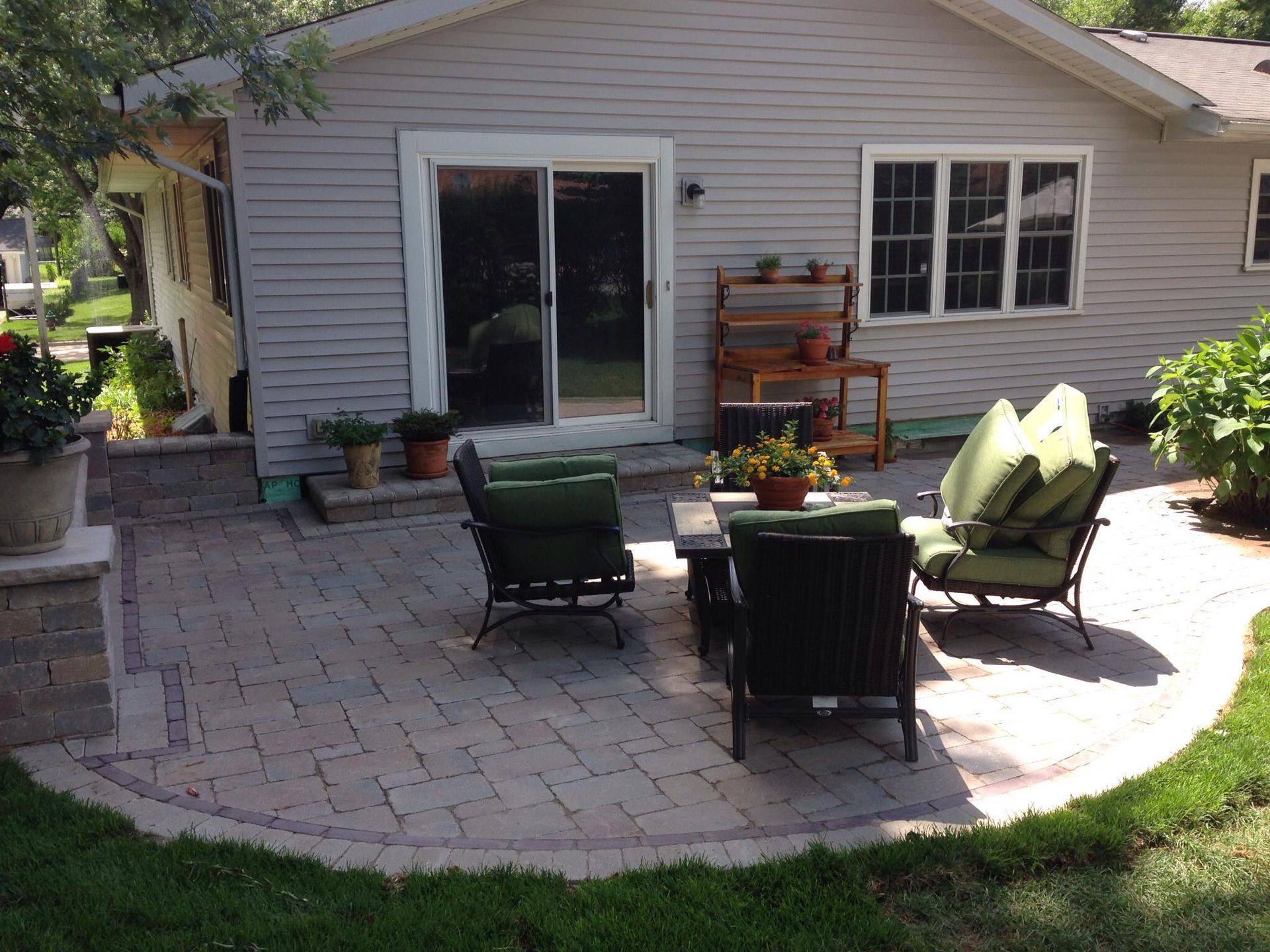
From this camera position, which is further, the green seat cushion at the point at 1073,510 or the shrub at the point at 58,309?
the shrub at the point at 58,309

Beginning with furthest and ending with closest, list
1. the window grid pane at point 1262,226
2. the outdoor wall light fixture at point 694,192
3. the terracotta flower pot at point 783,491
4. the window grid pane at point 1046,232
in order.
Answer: the window grid pane at point 1262,226
the window grid pane at point 1046,232
the outdoor wall light fixture at point 694,192
the terracotta flower pot at point 783,491

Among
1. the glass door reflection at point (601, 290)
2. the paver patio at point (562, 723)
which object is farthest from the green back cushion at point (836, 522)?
the glass door reflection at point (601, 290)

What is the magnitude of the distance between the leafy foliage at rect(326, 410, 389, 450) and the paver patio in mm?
1164

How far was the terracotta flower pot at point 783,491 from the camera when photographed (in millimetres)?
5027

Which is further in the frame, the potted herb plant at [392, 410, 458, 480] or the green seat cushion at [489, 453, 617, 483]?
the potted herb plant at [392, 410, 458, 480]

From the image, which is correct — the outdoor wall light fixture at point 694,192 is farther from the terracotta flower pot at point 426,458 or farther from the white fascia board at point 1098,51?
the white fascia board at point 1098,51

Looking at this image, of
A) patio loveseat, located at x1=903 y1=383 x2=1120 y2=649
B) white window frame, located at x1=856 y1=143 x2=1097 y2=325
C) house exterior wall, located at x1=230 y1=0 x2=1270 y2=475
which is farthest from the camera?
white window frame, located at x1=856 y1=143 x2=1097 y2=325

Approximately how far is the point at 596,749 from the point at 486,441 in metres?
4.44

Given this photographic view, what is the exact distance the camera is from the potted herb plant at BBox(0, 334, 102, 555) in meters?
3.91

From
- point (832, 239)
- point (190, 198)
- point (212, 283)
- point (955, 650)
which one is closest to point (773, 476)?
point (955, 650)

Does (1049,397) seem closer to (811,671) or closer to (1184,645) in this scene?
(1184,645)

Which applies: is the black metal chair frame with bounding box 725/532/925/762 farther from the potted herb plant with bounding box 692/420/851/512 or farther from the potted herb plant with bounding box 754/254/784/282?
the potted herb plant with bounding box 754/254/784/282

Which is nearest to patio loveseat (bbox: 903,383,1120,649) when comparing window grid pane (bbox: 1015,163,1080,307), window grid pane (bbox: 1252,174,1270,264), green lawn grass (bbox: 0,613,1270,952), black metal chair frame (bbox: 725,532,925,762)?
black metal chair frame (bbox: 725,532,925,762)

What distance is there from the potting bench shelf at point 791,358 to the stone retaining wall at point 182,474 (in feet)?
11.7
